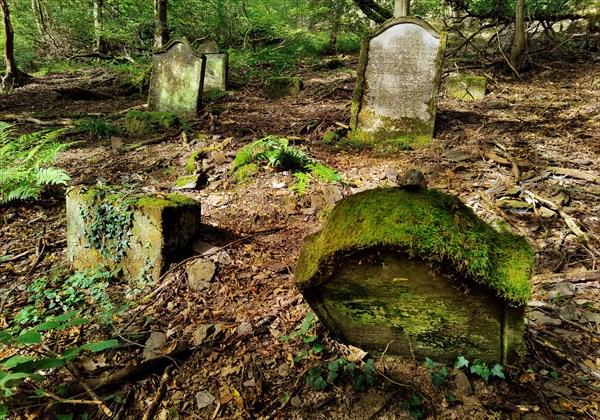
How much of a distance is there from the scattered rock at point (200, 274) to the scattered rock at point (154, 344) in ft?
1.72

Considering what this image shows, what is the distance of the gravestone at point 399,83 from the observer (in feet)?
18.7

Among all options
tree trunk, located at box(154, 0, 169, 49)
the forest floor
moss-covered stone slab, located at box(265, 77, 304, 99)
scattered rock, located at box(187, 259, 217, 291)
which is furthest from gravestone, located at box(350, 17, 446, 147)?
tree trunk, located at box(154, 0, 169, 49)

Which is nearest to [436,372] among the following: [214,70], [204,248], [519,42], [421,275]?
[421,275]

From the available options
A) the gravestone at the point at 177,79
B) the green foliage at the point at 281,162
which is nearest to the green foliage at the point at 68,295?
the green foliage at the point at 281,162

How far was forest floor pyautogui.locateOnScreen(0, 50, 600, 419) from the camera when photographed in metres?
2.00

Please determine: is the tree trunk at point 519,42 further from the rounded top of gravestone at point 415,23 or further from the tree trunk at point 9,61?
the tree trunk at point 9,61

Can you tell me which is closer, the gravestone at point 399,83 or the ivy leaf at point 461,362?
the ivy leaf at point 461,362

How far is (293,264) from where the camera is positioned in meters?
3.22

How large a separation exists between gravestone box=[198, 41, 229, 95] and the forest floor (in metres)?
2.41

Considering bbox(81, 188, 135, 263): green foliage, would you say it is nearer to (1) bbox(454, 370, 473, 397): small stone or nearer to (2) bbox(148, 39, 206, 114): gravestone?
(1) bbox(454, 370, 473, 397): small stone

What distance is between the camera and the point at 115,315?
2.79m

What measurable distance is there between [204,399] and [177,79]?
7.35 meters

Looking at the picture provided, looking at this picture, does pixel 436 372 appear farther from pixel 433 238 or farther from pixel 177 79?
pixel 177 79

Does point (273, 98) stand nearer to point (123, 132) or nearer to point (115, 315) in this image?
point (123, 132)
